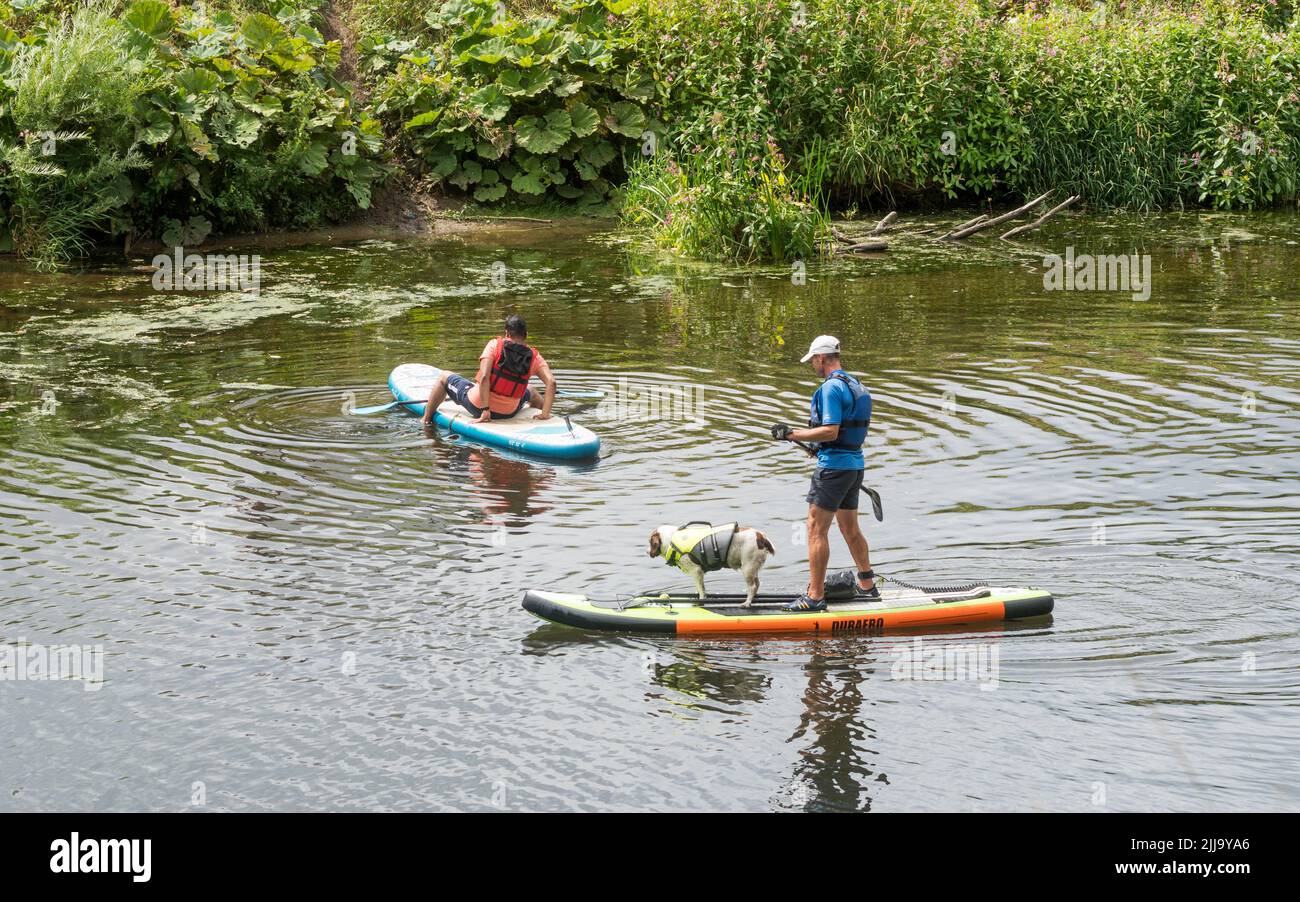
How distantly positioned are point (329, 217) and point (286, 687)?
15.6 meters

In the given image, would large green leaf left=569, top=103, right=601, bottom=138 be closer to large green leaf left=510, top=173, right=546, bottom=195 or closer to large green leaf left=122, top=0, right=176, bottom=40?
large green leaf left=510, top=173, right=546, bottom=195

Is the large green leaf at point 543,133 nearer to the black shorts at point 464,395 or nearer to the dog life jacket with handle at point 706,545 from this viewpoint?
the black shorts at point 464,395

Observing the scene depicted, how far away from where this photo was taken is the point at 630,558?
28.5ft

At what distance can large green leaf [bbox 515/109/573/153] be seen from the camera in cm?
2183

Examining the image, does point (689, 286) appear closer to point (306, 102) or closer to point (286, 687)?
point (306, 102)

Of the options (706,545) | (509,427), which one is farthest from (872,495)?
(509,427)

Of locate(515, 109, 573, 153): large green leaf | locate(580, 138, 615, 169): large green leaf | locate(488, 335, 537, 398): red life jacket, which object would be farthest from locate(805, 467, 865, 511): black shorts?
locate(580, 138, 615, 169): large green leaf

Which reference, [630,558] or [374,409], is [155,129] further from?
[630,558]

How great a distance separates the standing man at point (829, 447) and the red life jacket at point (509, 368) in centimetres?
416

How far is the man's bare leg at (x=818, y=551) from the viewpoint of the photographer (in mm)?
7730

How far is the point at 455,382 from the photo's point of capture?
1182cm

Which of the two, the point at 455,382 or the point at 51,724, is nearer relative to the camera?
the point at 51,724

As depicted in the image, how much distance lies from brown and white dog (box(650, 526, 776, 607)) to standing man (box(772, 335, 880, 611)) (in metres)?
0.31
